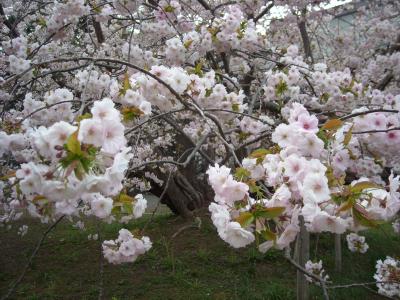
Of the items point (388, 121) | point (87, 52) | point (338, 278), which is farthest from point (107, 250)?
point (87, 52)

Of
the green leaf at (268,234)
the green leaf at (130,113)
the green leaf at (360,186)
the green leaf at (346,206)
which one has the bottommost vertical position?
the green leaf at (268,234)

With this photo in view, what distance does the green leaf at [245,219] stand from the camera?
1237mm

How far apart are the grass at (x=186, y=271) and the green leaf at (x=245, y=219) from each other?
8.90ft

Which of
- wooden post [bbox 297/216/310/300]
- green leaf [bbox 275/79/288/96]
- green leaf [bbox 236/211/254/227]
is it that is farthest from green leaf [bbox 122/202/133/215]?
green leaf [bbox 275/79/288/96]

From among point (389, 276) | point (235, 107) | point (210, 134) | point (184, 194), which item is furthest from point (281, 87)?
point (184, 194)

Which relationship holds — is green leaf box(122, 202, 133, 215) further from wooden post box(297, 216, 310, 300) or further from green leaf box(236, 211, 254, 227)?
wooden post box(297, 216, 310, 300)

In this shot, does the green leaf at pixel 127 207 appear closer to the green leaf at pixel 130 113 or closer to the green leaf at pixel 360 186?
the green leaf at pixel 130 113

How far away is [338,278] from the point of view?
4.21m

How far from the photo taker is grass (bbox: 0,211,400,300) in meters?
4.13

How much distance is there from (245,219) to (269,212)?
0.25 ft

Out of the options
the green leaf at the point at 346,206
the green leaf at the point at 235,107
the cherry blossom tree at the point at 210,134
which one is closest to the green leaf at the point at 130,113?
the cherry blossom tree at the point at 210,134

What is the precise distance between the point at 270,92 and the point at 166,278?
2377 millimetres

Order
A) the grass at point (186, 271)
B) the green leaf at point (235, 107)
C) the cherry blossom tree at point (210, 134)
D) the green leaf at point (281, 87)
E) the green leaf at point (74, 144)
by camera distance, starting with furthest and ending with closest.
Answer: the grass at point (186, 271) < the green leaf at point (281, 87) < the green leaf at point (235, 107) < the cherry blossom tree at point (210, 134) < the green leaf at point (74, 144)

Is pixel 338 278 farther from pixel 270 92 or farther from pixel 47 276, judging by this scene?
pixel 47 276
